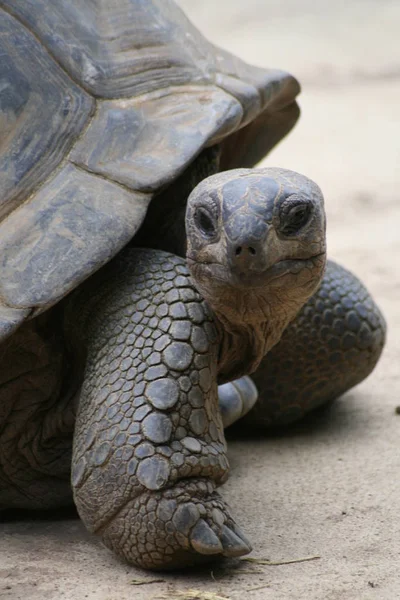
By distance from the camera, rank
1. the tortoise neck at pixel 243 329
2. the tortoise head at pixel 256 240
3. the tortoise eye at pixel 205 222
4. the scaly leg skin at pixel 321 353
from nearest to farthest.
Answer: the tortoise head at pixel 256 240 → the tortoise eye at pixel 205 222 → the tortoise neck at pixel 243 329 → the scaly leg skin at pixel 321 353

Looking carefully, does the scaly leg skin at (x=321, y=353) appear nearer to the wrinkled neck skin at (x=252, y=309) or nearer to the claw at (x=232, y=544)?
the wrinkled neck skin at (x=252, y=309)

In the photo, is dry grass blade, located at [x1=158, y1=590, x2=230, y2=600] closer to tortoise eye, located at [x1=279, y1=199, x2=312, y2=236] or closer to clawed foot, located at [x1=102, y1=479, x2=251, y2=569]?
clawed foot, located at [x1=102, y1=479, x2=251, y2=569]

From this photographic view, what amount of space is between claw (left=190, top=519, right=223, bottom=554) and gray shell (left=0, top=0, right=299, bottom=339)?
65 cm

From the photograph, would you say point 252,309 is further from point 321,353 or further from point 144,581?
point 321,353

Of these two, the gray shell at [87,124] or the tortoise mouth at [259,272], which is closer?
the tortoise mouth at [259,272]

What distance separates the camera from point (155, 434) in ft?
8.17

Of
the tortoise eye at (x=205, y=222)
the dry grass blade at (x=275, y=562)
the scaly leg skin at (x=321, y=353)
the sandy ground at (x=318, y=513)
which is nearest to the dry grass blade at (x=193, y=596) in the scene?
the sandy ground at (x=318, y=513)

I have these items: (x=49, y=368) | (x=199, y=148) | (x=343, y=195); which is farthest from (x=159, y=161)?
(x=343, y=195)

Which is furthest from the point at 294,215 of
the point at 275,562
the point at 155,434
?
the point at 275,562

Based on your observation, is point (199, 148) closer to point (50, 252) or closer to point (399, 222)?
point (50, 252)

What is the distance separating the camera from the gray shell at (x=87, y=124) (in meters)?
2.64

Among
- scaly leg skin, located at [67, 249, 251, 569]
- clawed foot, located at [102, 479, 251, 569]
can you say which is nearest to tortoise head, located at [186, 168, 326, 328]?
scaly leg skin, located at [67, 249, 251, 569]

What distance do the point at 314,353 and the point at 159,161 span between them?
4.18 feet

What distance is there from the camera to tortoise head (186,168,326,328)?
7.58 ft
